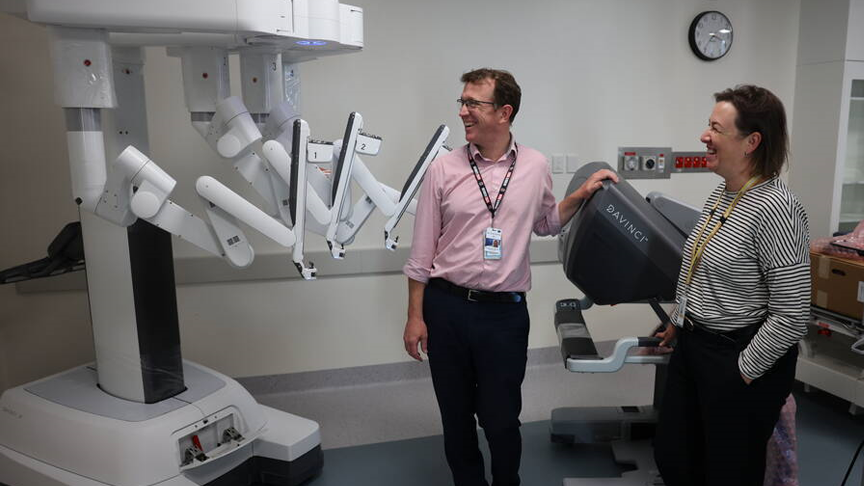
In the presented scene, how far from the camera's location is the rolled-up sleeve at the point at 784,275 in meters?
1.51

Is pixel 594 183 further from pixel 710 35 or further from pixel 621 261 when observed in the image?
pixel 710 35

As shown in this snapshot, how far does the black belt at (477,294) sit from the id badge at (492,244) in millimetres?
119

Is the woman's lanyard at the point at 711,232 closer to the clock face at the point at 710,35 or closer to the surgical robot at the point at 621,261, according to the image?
the surgical robot at the point at 621,261

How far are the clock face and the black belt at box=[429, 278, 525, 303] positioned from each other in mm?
2368

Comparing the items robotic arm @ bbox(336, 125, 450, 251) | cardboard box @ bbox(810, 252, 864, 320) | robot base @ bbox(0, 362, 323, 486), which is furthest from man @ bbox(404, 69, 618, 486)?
cardboard box @ bbox(810, 252, 864, 320)

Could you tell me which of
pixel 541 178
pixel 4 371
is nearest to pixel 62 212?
pixel 4 371

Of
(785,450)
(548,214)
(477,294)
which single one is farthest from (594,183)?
(785,450)

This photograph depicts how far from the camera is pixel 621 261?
196 cm

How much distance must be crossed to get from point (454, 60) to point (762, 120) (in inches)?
74.4

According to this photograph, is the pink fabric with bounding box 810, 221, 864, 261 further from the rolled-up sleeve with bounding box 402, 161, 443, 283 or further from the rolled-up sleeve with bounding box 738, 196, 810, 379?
the rolled-up sleeve with bounding box 402, 161, 443, 283

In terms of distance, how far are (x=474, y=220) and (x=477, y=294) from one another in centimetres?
23

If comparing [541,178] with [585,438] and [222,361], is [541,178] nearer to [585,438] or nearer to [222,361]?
[585,438]

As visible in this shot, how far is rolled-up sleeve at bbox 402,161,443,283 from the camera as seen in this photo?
76.0 inches

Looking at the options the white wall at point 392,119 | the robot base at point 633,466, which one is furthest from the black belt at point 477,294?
the white wall at point 392,119
